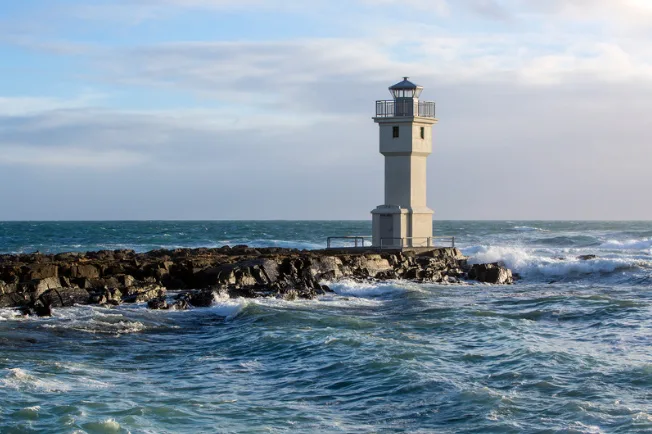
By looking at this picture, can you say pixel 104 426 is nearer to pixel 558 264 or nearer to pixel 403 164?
pixel 403 164

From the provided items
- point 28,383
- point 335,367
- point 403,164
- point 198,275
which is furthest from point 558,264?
point 28,383

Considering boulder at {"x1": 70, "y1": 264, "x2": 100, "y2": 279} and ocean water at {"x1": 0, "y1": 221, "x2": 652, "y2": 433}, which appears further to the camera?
boulder at {"x1": 70, "y1": 264, "x2": 100, "y2": 279}

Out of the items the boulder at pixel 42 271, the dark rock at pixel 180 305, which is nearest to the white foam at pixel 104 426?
the dark rock at pixel 180 305

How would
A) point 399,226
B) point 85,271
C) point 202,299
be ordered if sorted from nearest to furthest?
point 202,299 → point 85,271 → point 399,226

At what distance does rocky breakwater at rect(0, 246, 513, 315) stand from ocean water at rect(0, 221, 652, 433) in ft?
2.26

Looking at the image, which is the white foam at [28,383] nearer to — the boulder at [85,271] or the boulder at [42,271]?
the boulder at [42,271]

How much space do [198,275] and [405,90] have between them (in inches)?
369

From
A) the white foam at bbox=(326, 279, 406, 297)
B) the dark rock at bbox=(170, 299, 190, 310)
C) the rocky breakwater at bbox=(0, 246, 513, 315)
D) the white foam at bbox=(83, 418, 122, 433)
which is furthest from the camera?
the white foam at bbox=(326, 279, 406, 297)

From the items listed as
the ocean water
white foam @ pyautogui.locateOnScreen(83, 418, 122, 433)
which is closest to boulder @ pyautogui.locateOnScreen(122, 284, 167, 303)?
the ocean water

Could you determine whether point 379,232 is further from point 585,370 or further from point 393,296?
point 585,370

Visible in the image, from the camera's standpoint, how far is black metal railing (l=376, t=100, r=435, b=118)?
25.2 metres

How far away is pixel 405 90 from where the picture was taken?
25.4 m

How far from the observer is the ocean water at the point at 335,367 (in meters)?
8.23

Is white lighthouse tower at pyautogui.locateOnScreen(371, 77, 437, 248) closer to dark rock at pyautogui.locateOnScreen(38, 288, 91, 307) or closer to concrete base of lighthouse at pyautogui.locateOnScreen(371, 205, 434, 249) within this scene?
concrete base of lighthouse at pyautogui.locateOnScreen(371, 205, 434, 249)
